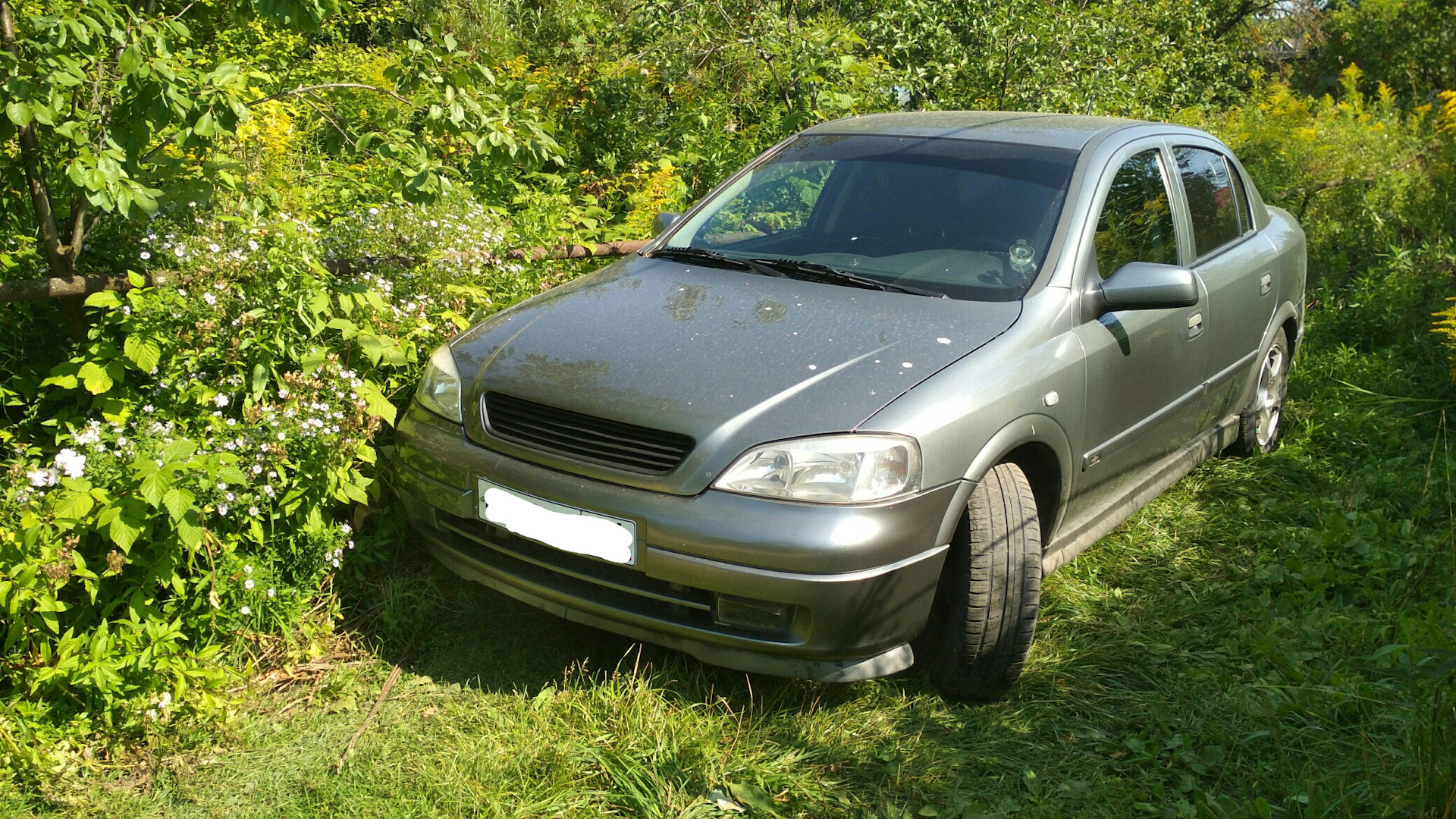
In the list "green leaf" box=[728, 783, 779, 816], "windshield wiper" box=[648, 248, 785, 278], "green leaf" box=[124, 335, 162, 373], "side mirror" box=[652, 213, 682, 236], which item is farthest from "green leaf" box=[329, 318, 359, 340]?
"green leaf" box=[728, 783, 779, 816]

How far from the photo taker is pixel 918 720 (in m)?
3.04

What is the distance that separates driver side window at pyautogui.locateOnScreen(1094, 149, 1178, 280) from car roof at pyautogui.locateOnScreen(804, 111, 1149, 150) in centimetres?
18

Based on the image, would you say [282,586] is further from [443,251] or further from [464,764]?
[443,251]

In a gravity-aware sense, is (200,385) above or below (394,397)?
above

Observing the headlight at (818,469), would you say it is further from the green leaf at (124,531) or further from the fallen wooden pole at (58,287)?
the fallen wooden pole at (58,287)

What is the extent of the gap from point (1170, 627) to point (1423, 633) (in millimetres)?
703

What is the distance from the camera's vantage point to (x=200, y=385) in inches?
122

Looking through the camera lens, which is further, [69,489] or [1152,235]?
[1152,235]

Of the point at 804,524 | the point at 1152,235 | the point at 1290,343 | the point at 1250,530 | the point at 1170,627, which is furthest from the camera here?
the point at 1290,343

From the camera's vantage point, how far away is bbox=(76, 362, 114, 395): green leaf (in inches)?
118

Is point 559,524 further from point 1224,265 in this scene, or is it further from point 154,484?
point 1224,265

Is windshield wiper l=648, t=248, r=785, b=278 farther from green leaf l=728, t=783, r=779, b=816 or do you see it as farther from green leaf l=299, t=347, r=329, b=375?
green leaf l=728, t=783, r=779, b=816

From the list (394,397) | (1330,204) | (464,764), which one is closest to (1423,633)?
(464,764)

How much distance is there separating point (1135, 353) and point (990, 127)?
1.04 meters
